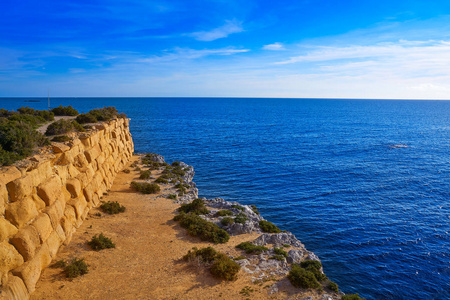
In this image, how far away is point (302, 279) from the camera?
628 inches

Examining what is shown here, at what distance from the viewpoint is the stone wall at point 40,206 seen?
12.9 m

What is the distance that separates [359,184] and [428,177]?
1170 cm

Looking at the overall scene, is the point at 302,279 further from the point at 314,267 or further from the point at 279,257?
the point at 279,257

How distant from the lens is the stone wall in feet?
42.2

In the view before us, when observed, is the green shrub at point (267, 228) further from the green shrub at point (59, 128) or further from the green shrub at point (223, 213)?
the green shrub at point (59, 128)

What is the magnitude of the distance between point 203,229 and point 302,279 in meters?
8.52

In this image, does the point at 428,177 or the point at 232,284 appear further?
the point at 428,177

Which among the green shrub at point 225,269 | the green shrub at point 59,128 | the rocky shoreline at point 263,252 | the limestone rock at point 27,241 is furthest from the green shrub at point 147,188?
the limestone rock at point 27,241

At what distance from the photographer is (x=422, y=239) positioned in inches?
971

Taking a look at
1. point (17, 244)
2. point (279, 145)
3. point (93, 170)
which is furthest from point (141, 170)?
point (279, 145)

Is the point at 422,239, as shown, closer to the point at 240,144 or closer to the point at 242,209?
the point at 242,209

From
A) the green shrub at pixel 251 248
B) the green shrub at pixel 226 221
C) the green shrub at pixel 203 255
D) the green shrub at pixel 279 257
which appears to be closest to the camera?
the green shrub at pixel 203 255

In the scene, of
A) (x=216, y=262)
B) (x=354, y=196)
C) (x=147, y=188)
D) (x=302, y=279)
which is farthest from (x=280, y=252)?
(x=354, y=196)

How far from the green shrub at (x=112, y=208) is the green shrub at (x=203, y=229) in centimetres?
595
